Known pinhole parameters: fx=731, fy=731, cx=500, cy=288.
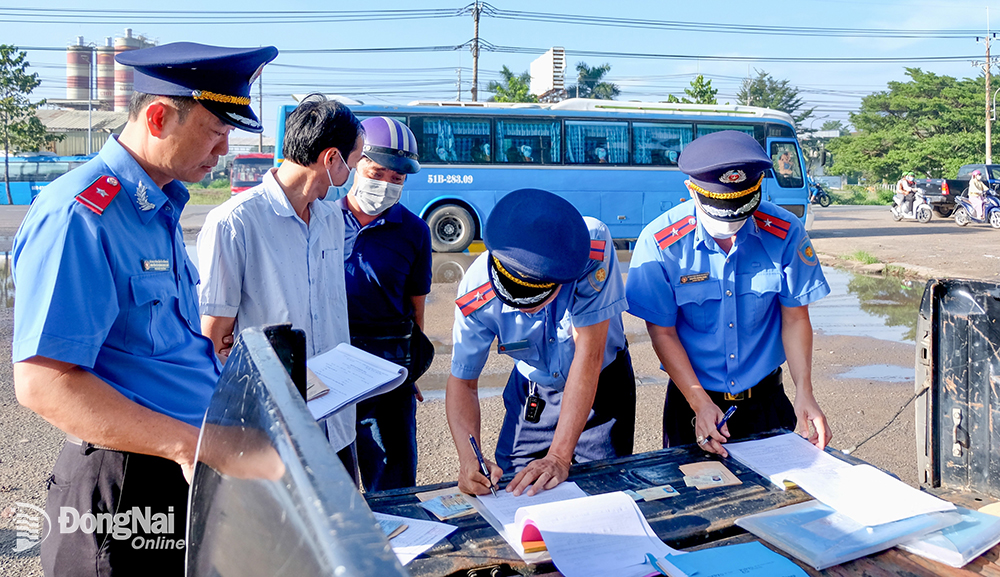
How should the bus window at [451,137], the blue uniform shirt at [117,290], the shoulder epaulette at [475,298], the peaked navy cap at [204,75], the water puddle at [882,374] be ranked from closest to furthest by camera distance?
the blue uniform shirt at [117,290], the peaked navy cap at [204,75], the shoulder epaulette at [475,298], the water puddle at [882,374], the bus window at [451,137]

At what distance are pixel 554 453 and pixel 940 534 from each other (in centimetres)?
90

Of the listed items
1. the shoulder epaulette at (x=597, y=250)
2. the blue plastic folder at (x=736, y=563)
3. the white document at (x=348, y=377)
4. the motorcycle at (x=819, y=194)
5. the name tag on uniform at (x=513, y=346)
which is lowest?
the blue plastic folder at (x=736, y=563)

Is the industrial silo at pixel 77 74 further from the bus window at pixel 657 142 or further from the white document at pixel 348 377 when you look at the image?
the white document at pixel 348 377

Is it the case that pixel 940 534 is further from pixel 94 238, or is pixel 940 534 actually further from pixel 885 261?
pixel 885 261

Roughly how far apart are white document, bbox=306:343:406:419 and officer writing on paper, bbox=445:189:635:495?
0.29 meters

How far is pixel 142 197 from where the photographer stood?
1.56 m

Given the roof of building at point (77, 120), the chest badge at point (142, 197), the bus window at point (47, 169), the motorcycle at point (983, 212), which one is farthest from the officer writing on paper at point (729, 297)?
the roof of building at point (77, 120)

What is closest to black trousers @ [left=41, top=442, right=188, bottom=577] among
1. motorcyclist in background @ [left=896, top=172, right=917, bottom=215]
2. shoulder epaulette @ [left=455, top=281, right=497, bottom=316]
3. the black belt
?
shoulder epaulette @ [left=455, top=281, right=497, bottom=316]

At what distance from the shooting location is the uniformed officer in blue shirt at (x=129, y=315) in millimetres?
1310

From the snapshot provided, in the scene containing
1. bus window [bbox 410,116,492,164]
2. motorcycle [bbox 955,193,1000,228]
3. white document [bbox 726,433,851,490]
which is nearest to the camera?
white document [bbox 726,433,851,490]

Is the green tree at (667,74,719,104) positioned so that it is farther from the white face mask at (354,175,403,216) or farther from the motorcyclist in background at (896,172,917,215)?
the white face mask at (354,175,403,216)

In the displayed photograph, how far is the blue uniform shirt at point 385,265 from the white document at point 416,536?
1.17 m

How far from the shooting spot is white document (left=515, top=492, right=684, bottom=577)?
4.77ft

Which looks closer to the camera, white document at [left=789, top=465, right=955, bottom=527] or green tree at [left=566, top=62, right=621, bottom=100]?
white document at [left=789, top=465, right=955, bottom=527]
